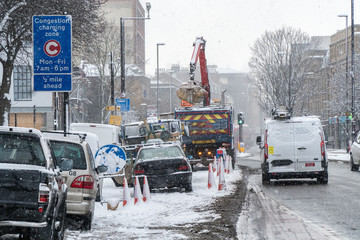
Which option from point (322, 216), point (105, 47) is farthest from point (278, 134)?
point (105, 47)

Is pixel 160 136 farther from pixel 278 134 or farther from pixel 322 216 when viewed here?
pixel 322 216

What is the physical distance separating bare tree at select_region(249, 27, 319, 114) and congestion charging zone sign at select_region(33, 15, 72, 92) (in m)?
50.3

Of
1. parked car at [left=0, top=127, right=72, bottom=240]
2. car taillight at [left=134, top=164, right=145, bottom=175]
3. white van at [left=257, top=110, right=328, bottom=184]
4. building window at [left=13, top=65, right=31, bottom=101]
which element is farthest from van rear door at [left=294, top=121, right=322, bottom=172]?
building window at [left=13, top=65, right=31, bottom=101]

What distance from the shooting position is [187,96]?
1128 inches

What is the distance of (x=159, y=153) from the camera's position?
20172 mm

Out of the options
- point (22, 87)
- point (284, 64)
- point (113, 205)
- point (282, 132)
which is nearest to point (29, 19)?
point (282, 132)

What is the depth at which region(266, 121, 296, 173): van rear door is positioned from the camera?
2275 cm

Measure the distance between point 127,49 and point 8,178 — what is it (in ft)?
186

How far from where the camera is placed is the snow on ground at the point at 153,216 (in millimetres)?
11648

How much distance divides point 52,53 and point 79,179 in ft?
13.1

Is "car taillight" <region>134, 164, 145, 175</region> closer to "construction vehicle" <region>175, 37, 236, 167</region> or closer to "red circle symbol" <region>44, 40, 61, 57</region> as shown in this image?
"red circle symbol" <region>44, 40, 61, 57</region>

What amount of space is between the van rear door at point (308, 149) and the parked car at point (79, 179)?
37.4ft

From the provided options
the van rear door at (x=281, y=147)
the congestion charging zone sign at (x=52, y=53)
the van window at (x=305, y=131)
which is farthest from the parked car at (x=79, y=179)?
the van window at (x=305, y=131)

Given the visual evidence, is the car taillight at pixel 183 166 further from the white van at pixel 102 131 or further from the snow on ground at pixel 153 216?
the white van at pixel 102 131
